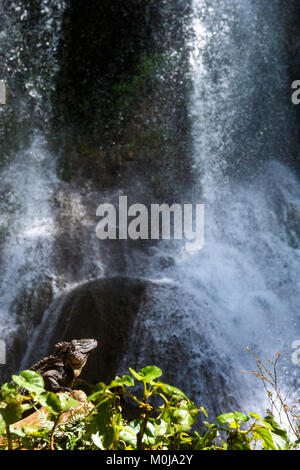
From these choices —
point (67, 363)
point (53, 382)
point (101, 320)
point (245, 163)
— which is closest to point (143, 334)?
point (101, 320)

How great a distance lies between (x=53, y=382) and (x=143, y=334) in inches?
77.8

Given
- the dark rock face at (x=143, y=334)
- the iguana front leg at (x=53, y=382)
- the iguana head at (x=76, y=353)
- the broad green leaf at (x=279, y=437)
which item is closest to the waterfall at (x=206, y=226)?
the dark rock face at (x=143, y=334)

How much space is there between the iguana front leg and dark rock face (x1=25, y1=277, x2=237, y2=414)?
1593 mm

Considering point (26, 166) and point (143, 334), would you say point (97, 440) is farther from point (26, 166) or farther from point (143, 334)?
point (26, 166)

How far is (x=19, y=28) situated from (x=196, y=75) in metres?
3.31

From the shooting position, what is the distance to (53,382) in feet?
8.05

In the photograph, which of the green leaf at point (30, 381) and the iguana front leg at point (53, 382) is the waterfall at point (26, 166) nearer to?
the iguana front leg at point (53, 382)

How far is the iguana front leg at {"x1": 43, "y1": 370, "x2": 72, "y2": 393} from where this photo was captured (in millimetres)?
2428

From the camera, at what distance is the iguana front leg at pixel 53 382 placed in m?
2.43

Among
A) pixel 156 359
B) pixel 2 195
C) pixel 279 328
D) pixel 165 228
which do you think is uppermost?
pixel 2 195

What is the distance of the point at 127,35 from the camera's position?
6879 millimetres

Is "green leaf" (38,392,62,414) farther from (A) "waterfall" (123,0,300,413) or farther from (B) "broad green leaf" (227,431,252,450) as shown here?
(A) "waterfall" (123,0,300,413)

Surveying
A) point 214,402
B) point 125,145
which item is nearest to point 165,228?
point 125,145

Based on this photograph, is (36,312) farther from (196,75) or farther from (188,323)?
(196,75)
